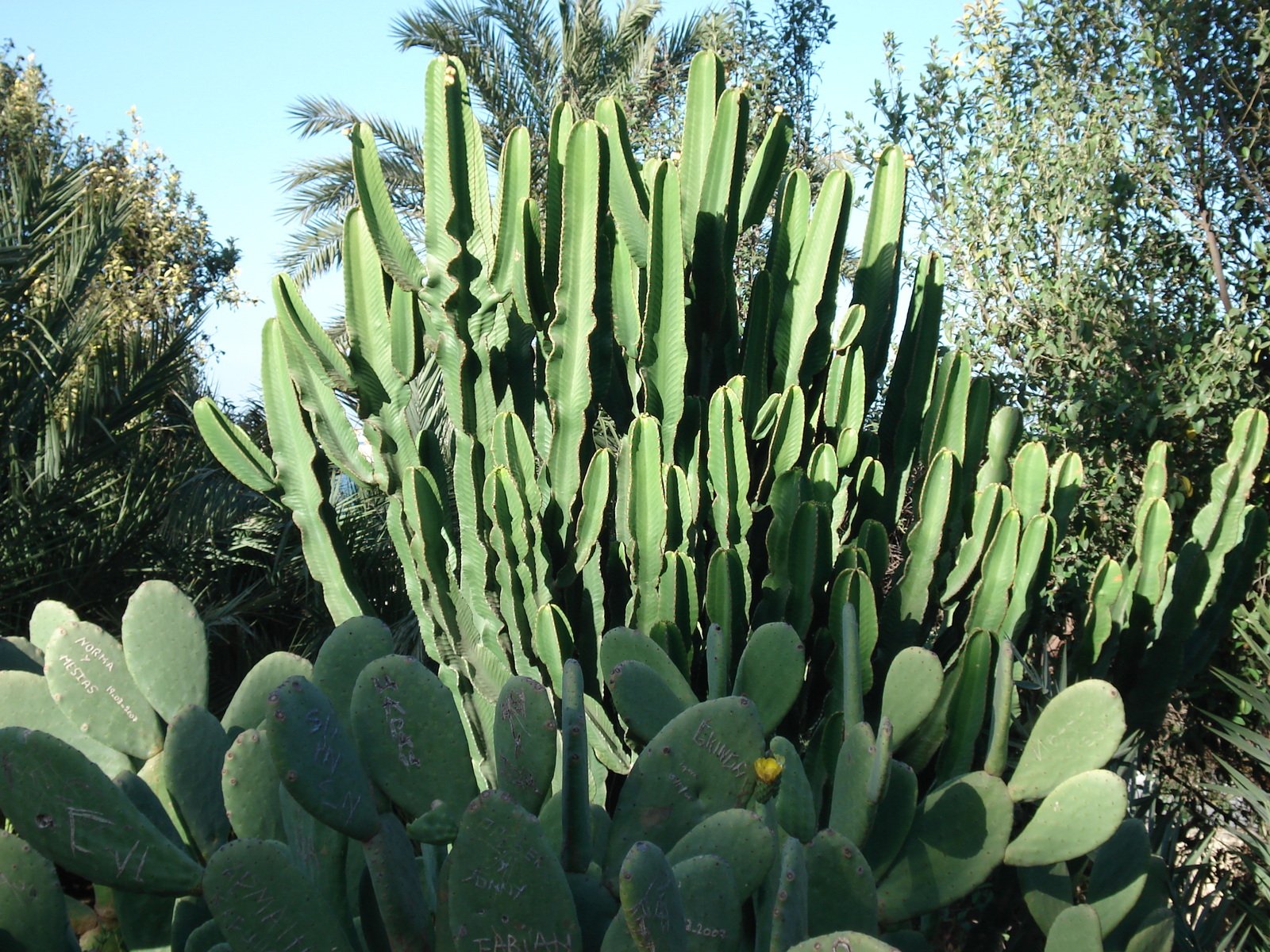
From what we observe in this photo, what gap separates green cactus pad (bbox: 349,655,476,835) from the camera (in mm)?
1616

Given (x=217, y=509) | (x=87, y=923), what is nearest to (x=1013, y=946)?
(x=87, y=923)

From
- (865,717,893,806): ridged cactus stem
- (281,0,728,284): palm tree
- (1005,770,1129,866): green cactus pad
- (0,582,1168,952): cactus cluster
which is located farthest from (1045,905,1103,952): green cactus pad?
(281,0,728,284): palm tree

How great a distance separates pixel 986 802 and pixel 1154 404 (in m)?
3.42

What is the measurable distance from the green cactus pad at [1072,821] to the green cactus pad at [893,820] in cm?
24

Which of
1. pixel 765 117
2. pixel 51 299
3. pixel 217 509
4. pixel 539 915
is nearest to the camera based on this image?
pixel 539 915

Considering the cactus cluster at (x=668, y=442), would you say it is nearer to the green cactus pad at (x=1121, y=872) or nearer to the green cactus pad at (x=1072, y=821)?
the green cactus pad at (x=1121, y=872)

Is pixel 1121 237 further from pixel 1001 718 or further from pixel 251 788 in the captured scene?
pixel 251 788

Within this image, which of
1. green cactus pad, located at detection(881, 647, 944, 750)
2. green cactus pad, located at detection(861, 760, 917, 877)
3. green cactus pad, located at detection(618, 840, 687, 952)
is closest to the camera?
green cactus pad, located at detection(618, 840, 687, 952)

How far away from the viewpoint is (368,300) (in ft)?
12.3

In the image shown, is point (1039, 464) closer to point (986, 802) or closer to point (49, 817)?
point (986, 802)

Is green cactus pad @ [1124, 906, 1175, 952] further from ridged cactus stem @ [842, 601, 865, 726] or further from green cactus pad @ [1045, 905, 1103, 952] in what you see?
ridged cactus stem @ [842, 601, 865, 726]

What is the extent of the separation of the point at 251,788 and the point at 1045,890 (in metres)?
1.54

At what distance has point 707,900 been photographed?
1.45 m

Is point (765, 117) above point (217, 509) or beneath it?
above
